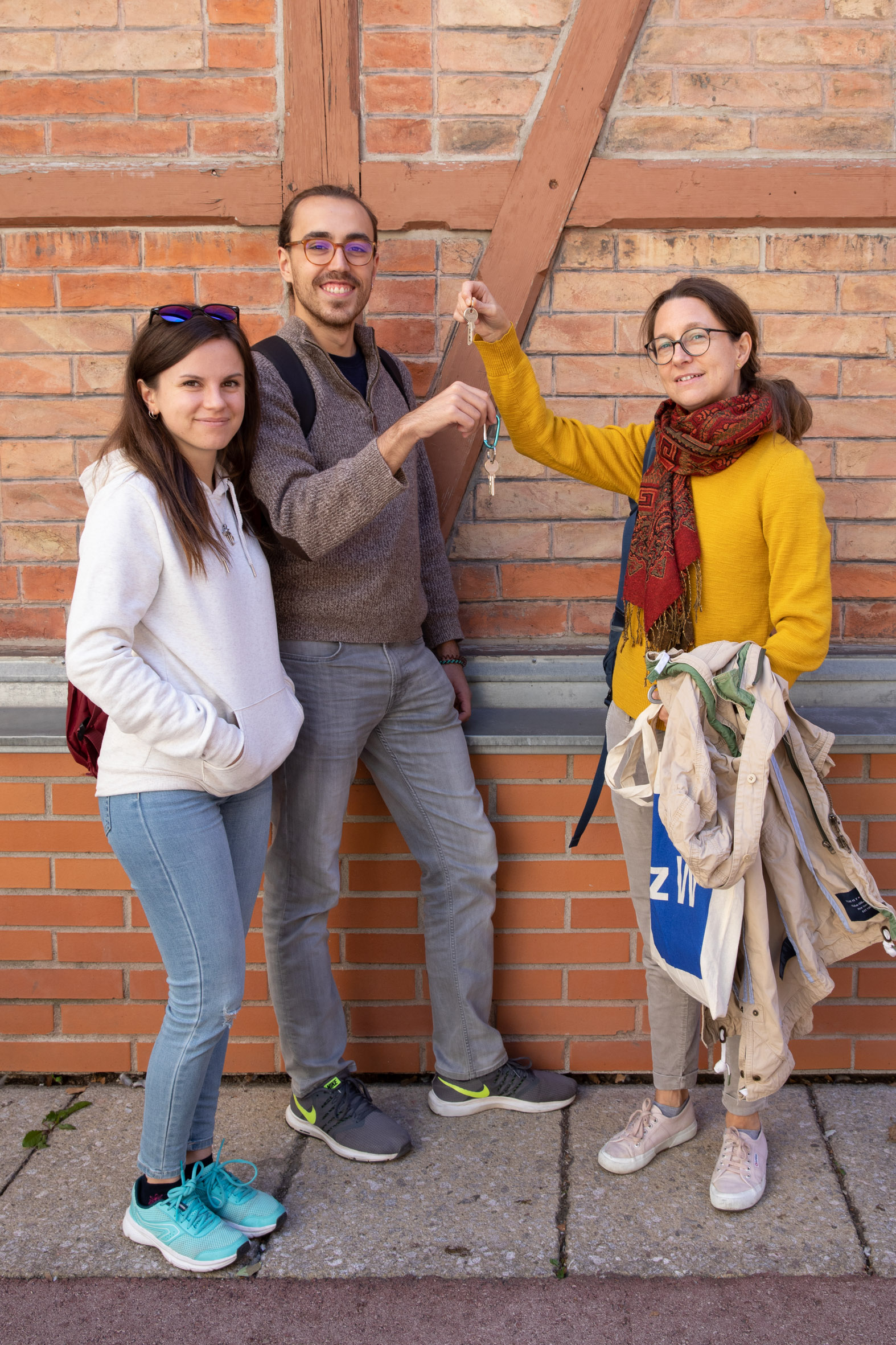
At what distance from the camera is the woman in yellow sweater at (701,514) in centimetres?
224

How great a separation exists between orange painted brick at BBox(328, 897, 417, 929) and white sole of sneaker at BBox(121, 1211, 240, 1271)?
880 millimetres

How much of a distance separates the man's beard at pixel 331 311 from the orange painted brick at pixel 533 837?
4.45 feet

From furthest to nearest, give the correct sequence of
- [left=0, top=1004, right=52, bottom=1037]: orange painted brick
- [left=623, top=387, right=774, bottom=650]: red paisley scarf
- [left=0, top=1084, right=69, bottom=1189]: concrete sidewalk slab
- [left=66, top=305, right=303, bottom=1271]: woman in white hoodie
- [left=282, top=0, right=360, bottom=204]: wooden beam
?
[left=0, top=1004, right=52, bottom=1037]: orange painted brick, [left=282, top=0, right=360, bottom=204]: wooden beam, [left=0, top=1084, right=69, bottom=1189]: concrete sidewalk slab, [left=623, top=387, right=774, bottom=650]: red paisley scarf, [left=66, top=305, right=303, bottom=1271]: woman in white hoodie

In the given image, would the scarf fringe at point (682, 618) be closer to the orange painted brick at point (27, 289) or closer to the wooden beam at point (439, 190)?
the wooden beam at point (439, 190)

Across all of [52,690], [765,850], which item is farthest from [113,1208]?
[765,850]

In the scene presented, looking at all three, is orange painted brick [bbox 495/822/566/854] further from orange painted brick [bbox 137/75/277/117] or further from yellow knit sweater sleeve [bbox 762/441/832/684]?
orange painted brick [bbox 137/75/277/117]

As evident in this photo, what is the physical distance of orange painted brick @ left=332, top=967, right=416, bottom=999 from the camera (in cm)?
300

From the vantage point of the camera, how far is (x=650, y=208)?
284cm

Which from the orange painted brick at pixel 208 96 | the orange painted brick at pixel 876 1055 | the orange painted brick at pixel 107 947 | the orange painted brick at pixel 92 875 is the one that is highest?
the orange painted brick at pixel 208 96

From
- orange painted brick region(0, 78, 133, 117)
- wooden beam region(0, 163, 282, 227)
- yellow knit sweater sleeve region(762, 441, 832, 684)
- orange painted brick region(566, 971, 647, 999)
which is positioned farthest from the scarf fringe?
orange painted brick region(0, 78, 133, 117)

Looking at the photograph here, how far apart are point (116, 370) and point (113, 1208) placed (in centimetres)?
213

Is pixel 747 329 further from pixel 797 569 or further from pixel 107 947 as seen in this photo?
pixel 107 947

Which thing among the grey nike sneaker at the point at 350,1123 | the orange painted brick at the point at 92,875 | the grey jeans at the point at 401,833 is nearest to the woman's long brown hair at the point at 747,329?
the grey jeans at the point at 401,833

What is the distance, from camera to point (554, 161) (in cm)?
283
